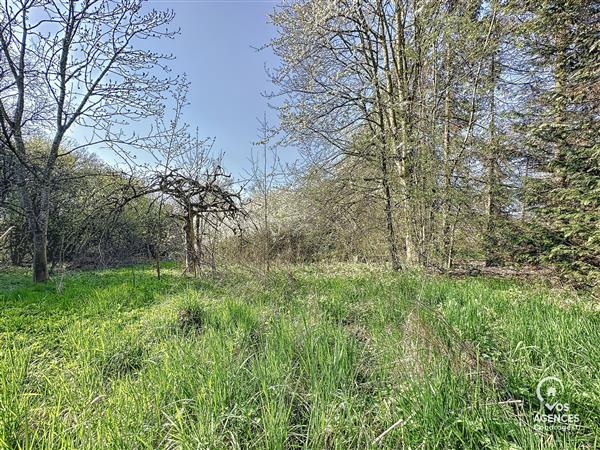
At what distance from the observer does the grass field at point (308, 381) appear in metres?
1.31

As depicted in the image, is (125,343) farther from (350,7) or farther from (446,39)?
(350,7)

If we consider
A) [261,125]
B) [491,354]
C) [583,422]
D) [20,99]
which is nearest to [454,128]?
[261,125]

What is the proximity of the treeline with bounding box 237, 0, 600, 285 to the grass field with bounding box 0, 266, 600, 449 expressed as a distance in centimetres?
330

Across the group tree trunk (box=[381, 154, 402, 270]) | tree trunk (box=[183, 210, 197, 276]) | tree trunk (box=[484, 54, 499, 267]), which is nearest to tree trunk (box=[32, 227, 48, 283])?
tree trunk (box=[183, 210, 197, 276])

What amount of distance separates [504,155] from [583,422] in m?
6.72

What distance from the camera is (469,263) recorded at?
26.4ft

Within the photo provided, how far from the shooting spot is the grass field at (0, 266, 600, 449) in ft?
4.29

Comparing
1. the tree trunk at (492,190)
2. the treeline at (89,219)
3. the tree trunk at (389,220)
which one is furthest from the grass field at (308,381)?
the tree trunk at (492,190)

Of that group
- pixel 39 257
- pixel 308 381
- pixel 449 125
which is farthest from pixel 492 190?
pixel 39 257

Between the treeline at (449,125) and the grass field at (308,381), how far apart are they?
10.8 feet

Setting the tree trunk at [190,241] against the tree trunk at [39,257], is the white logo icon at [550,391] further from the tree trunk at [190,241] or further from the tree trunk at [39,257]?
the tree trunk at [39,257]

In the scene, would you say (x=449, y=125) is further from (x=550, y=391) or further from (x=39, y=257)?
(x=39, y=257)

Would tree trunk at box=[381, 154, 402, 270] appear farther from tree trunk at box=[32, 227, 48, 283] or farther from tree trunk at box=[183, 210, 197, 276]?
tree trunk at box=[32, 227, 48, 283]

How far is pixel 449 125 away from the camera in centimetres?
607
